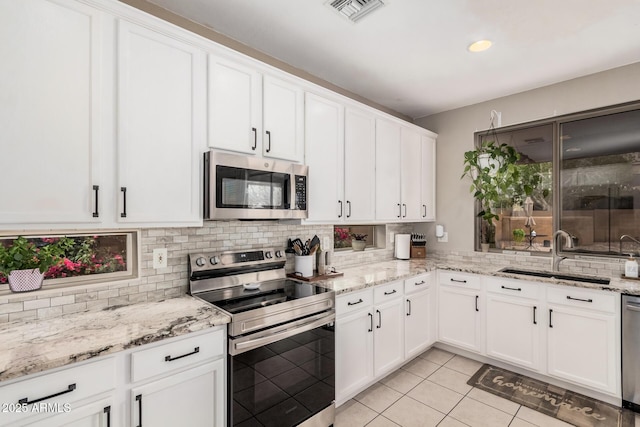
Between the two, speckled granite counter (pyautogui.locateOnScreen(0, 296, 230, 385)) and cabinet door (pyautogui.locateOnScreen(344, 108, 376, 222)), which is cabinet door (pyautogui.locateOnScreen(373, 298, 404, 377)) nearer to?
cabinet door (pyautogui.locateOnScreen(344, 108, 376, 222))

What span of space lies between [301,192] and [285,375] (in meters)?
1.24

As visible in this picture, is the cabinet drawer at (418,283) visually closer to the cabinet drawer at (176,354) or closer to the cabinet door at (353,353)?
the cabinet door at (353,353)

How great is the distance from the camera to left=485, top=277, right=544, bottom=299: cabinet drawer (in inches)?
111

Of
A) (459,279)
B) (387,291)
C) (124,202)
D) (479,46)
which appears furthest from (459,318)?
(124,202)

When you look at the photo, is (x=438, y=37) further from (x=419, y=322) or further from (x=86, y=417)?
(x=86, y=417)

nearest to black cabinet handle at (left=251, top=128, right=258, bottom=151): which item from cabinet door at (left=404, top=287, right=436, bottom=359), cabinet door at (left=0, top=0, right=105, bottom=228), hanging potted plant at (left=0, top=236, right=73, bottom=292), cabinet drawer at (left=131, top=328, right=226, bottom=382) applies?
cabinet door at (left=0, top=0, right=105, bottom=228)

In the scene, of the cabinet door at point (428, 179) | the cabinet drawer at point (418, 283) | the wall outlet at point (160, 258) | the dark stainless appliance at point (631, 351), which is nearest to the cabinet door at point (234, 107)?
the wall outlet at point (160, 258)

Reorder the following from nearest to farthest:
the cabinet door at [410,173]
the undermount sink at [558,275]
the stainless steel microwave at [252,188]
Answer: the stainless steel microwave at [252,188]
the undermount sink at [558,275]
the cabinet door at [410,173]

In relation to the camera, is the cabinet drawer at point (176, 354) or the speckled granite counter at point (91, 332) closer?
the speckled granite counter at point (91, 332)

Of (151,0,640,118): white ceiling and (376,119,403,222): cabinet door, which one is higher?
(151,0,640,118): white ceiling

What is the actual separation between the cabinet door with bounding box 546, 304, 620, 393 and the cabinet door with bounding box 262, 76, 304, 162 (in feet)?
8.50

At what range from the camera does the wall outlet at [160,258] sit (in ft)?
6.66

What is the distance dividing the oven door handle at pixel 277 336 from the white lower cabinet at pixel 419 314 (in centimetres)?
113

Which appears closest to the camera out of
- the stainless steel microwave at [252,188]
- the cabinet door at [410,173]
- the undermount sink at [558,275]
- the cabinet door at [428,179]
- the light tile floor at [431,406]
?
the stainless steel microwave at [252,188]
